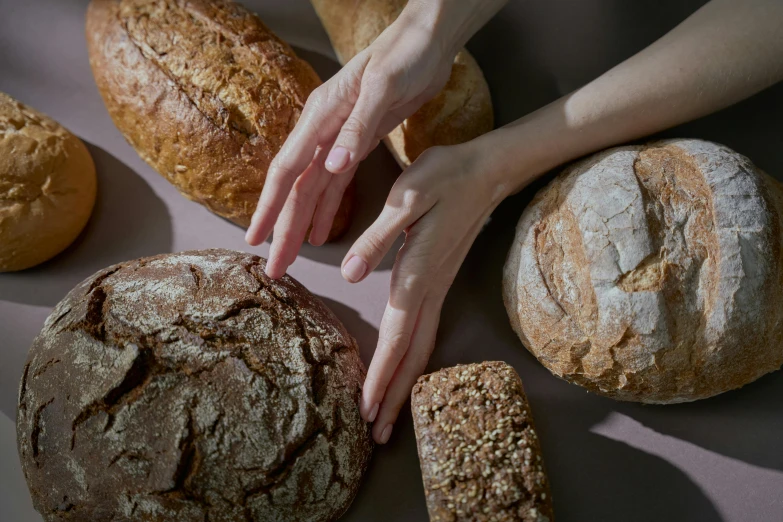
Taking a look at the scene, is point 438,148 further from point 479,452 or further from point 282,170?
point 479,452

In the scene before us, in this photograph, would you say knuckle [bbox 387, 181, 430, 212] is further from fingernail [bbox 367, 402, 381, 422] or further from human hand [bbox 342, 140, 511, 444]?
fingernail [bbox 367, 402, 381, 422]

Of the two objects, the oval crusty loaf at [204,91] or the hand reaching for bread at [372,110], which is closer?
the hand reaching for bread at [372,110]

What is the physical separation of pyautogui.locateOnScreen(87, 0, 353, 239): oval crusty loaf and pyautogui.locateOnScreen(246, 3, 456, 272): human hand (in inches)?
7.4

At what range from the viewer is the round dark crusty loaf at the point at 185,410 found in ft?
4.01

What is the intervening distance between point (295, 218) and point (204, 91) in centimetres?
45

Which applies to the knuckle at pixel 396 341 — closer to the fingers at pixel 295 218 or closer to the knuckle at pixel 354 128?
the fingers at pixel 295 218

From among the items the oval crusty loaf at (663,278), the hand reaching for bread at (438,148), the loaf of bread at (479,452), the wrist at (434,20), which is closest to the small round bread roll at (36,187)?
the hand reaching for bread at (438,148)

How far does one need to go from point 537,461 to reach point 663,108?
3.02ft

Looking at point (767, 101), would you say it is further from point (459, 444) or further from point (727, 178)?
point (459, 444)

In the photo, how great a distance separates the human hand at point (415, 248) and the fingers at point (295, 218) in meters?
0.18

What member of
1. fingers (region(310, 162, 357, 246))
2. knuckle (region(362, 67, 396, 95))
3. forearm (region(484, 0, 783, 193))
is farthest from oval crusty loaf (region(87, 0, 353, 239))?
forearm (region(484, 0, 783, 193))

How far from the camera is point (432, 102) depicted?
1613 millimetres

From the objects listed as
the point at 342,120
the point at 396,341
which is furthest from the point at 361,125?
the point at 396,341

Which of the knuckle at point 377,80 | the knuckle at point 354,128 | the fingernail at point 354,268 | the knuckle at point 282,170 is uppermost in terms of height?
the knuckle at point 377,80
